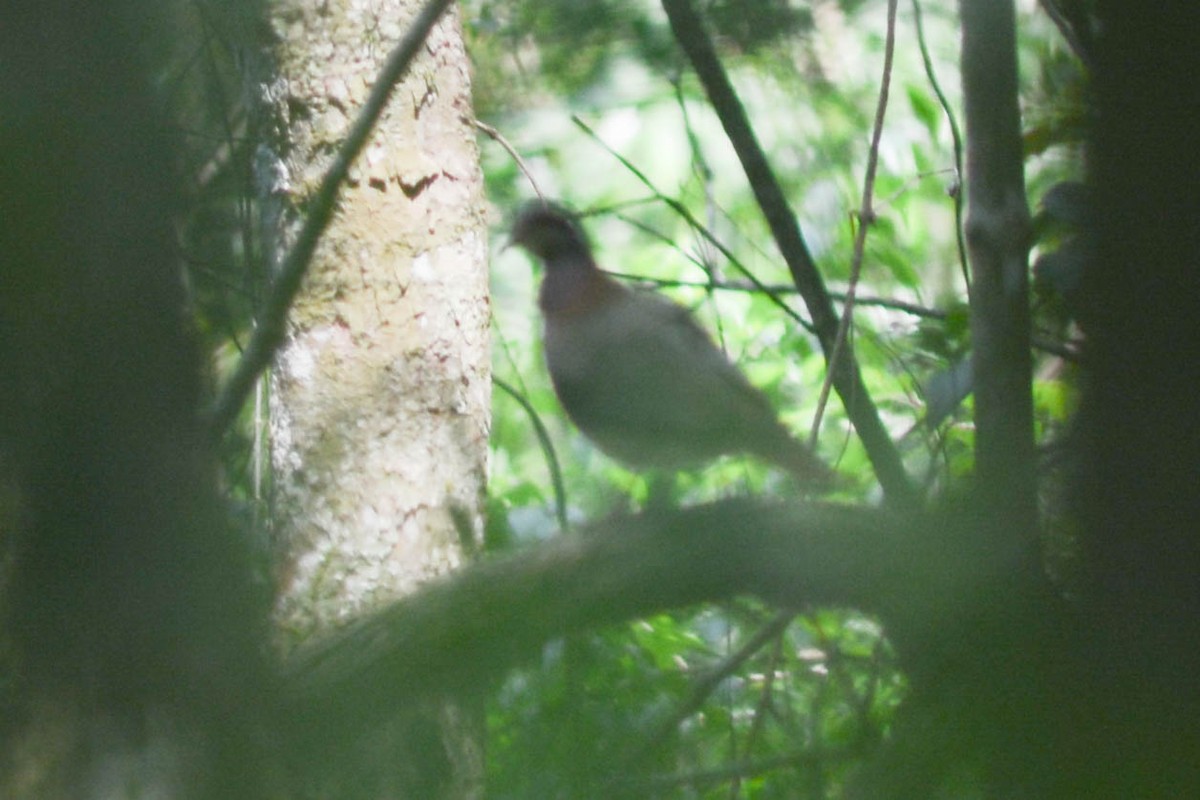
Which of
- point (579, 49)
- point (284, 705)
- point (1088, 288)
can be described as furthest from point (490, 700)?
point (579, 49)

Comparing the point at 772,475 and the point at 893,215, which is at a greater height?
the point at 893,215

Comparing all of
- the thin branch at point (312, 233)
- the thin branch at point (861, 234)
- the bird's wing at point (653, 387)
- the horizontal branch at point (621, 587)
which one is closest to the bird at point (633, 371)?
the bird's wing at point (653, 387)

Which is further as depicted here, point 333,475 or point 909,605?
point 333,475

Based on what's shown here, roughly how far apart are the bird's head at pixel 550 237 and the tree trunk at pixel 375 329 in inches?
48.9

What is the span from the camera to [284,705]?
1.17 meters

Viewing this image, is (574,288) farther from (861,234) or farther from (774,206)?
(861,234)

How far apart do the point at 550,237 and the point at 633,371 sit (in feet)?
1.79

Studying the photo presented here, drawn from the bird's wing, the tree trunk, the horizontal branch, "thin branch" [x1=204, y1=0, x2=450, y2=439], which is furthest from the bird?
the horizontal branch

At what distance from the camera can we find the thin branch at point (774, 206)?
7.25 feet

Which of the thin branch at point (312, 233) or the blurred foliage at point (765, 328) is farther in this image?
the thin branch at point (312, 233)

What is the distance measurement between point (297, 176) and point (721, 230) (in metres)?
1.75

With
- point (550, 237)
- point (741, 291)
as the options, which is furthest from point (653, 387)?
point (741, 291)

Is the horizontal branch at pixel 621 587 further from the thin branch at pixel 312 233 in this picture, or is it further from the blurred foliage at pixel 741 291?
the thin branch at pixel 312 233

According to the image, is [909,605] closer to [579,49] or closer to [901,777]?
[901,777]
